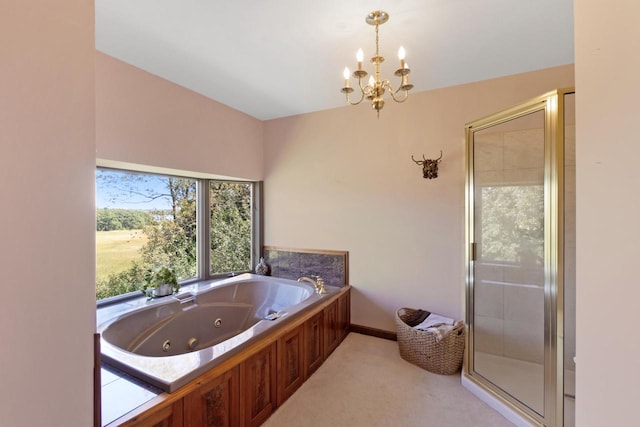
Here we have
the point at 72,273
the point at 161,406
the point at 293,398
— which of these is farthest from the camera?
the point at 293,398

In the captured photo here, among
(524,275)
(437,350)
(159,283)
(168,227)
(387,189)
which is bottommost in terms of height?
(437,350)

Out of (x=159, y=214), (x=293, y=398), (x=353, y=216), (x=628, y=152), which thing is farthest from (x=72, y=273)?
(x=353, y=216)

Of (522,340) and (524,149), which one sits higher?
(524,149)

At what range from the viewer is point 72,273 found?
29.0 inches

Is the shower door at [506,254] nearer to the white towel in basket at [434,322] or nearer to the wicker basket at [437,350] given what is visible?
the wicker basket at [437,350]

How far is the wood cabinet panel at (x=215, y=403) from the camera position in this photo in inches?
50.1

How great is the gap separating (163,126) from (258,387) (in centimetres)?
223

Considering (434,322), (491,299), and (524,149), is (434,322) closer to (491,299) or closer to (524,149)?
(491,299)

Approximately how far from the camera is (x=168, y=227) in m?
2.86

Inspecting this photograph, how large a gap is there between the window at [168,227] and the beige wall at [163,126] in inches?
18.4

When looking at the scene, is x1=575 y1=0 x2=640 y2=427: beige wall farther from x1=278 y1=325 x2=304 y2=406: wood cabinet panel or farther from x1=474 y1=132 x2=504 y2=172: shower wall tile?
x1=474 y1=132 x2=504 y2=172: shower wall tile

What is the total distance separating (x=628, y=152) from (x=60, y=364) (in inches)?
55.1

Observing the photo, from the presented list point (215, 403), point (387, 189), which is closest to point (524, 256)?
point (387, 189)

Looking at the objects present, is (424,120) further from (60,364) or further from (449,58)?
(60,364)
